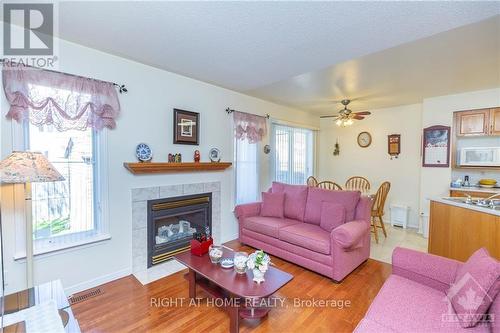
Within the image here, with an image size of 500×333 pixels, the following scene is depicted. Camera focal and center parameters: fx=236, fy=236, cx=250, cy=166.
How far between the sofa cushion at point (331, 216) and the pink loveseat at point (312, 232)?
0.04 metres

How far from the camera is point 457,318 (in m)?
1.38

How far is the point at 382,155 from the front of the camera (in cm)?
505

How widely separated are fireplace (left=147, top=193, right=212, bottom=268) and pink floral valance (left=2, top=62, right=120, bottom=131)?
114 cm

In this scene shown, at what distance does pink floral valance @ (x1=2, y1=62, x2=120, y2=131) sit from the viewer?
1970 millimetres

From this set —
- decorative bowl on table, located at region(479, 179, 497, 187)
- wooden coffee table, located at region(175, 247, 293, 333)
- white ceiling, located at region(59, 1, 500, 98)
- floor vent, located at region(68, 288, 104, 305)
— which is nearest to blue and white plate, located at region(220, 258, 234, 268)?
wooden coffee table, located at region(175, 247, 293, 333)

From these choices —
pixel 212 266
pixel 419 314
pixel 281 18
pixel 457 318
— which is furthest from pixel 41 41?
pixel 457 318

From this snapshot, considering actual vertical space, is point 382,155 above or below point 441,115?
below

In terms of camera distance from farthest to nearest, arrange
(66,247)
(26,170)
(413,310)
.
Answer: (66,247) → (26,170) → (413,310)

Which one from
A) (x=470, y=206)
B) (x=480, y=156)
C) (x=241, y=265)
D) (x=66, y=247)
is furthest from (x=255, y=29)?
(x=480, y=156)

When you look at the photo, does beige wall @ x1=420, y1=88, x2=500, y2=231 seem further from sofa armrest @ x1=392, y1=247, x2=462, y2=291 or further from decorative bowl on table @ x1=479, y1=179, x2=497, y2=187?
sofa armrest @ x1=392, y1=247, x2=462, y2=291

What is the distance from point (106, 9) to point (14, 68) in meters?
1.01

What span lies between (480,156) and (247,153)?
3.72 metres

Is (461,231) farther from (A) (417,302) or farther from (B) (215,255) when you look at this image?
(B) (215,255)

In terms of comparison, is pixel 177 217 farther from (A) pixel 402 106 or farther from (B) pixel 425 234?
(A) pixel 402 106
